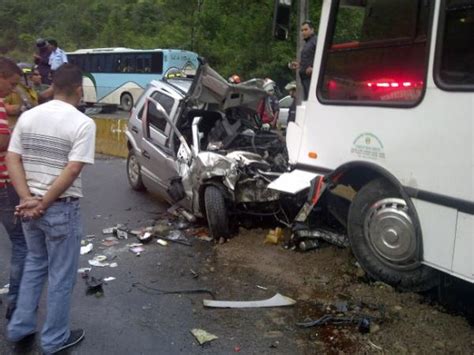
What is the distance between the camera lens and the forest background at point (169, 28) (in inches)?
899

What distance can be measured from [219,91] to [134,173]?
2.70 m

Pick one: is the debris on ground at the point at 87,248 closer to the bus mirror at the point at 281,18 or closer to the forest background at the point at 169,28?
the bus mirror at the point at 281,18

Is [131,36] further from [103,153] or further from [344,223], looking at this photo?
[344,223]

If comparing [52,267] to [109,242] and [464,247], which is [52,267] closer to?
[109,242]

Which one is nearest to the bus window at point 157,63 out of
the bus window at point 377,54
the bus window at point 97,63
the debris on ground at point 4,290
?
the bus window at point 97,63

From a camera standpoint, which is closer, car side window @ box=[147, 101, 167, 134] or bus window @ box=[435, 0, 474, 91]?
bus window @ box=[435, 0, 474, 91]

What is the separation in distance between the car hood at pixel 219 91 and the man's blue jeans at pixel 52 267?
3616 mm

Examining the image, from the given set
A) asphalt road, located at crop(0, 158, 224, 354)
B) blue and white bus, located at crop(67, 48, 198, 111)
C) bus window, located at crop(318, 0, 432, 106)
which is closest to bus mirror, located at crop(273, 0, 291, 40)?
bus window, located at crop(318, 0, 432, 106)

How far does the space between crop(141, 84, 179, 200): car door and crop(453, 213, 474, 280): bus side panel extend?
399 centimetres

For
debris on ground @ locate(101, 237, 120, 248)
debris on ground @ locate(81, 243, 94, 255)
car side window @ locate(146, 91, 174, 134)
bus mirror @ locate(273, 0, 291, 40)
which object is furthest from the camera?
car side window @ locate(146, 91, 174, 134)

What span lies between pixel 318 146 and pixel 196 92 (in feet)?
8.06

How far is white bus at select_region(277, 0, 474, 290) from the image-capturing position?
347 centimetres

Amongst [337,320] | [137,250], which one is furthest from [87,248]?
[337,320]

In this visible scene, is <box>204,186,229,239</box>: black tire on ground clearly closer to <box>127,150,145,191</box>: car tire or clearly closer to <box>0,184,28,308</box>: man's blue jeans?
<box>0,184,28,308</box>: man's blue jeans
